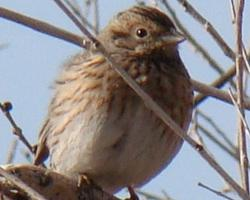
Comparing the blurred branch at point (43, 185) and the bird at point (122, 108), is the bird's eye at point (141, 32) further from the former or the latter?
the blurred branch at point (43, 185)

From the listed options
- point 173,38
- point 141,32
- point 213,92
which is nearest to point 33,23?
point 213,92

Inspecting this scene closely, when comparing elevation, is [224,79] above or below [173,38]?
below

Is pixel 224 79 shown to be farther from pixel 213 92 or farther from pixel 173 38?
pixel 213 92

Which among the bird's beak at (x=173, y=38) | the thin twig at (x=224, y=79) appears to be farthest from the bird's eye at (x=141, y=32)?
the thin twig at (x=224, y=79)

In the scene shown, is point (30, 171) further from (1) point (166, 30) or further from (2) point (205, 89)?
(1) point (166, 30)

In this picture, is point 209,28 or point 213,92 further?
point 213,92

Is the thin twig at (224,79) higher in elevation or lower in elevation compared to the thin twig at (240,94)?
lower
